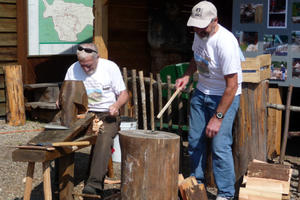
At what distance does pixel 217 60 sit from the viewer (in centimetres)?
502

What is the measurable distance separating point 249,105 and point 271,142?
153 centimetres

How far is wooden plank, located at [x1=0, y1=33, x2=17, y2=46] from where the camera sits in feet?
31.2

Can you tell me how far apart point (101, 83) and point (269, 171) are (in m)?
2.02

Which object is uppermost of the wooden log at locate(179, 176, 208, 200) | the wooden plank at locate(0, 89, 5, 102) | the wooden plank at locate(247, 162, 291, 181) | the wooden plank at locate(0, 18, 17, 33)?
the wooden plank at locate(0, 18, 17, 33)

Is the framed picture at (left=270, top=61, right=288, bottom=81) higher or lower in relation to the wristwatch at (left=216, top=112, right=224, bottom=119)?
higher

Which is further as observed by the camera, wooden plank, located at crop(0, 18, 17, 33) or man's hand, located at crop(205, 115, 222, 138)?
wooden plank, located at crop(0, 18, 17, 33)

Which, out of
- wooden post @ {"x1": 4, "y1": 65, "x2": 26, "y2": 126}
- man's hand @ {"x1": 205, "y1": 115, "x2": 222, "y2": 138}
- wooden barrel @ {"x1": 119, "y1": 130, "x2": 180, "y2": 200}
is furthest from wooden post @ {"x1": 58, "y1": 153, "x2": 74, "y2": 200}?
wooden post @ {"x1": 4, "y1": 65, "x2": 26, "y2": 126}

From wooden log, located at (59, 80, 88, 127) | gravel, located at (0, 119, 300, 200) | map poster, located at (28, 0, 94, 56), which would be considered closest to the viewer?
wooden log, located at (59, 80, 88, 127)

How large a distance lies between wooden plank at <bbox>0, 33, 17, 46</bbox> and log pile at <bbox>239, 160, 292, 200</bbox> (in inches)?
223

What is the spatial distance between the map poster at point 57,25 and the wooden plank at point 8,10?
0.94 feet

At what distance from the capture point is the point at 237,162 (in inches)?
230

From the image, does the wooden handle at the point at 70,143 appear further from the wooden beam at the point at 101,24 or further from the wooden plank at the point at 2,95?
the wooden plank at the point at 2,95

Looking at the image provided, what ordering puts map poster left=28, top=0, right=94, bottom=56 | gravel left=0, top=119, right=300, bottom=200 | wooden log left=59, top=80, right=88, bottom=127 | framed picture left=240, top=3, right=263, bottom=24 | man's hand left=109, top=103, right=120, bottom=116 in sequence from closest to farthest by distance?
1. wooden log left=59, top=80, right=88, bottom=127
2. man's hand left=109, top=103, right=120, bottom=116
3. gravel left=0, top=119, right=300, bottom=200
4. framed picture left=240, top=3, right=263, bottom=24
5. map poster left=28, top=0, right=94, bottom=56

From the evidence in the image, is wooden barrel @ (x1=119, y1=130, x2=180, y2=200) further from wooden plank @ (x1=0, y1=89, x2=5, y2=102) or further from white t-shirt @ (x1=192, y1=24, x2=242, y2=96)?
wooden plank @ (x1=0, y1=89, x2=5, y2=102)
